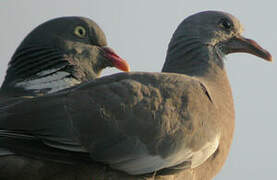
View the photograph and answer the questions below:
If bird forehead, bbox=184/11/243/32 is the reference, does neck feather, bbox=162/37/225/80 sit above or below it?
below

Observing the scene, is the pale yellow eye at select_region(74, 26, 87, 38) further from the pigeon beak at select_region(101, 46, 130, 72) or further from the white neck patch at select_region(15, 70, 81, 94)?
the white neck patch at select_region(15, 70, 81, 94)

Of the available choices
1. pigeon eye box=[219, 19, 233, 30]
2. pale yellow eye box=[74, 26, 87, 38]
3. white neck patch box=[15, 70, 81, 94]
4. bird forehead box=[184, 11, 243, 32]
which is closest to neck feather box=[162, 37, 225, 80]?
bird forehead box=[184, 11, 243, 32]

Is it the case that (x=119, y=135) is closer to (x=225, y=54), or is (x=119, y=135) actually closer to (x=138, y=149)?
(x=138, y=149)

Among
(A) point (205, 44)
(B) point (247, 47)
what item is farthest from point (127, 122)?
(B) point (247, 47)

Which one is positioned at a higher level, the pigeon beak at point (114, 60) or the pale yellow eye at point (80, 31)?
the pale yellow eye at point (80, 31)

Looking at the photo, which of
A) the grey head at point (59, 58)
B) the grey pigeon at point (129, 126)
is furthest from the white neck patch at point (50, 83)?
the grey pigeon at point (129, 126)

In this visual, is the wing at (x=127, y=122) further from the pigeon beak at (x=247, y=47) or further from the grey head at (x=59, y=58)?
the pigeon beak at (x=247, y=47)

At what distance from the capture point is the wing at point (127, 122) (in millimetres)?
4004

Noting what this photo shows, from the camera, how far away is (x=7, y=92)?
5.45 metres

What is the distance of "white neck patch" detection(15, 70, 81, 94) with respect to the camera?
5359 mm

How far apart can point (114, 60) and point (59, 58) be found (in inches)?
27.1

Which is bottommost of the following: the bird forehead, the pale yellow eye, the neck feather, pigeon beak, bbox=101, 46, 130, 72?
pigeon beak, bbox=101, 46, 130, 72

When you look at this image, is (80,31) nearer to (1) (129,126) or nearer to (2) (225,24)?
→ (2) (225,24)

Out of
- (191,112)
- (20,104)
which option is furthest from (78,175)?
(191,112)
